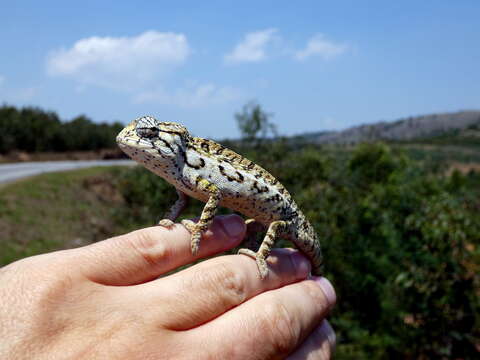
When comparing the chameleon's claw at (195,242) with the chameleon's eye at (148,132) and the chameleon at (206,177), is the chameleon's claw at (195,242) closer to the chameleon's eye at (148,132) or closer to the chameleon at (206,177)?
the chameleon at (206,177)

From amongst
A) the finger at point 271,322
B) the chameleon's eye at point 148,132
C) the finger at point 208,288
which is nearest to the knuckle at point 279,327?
the finger at point 271,322

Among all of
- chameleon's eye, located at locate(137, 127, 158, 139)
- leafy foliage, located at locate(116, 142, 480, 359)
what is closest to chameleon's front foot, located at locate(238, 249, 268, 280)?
chameleon's eye, located at locate(137, 127, 158, 139)

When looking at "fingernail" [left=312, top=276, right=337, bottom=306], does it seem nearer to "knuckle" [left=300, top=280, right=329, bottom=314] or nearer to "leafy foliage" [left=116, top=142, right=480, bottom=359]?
"knuckle" [left=300, top=280, right=329, bottom=314]

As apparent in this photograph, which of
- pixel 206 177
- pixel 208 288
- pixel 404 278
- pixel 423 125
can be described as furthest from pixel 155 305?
pixel 423 125

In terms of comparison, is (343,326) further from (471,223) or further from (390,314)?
(471,223)

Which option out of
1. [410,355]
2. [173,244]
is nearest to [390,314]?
[410,355]

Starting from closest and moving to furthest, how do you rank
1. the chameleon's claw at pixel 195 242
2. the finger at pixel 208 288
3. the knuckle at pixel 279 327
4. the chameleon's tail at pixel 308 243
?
the finger at pixel 208 288 → the knuckle at pixel 279 327 → the chameleon's claw at pixel 195 242 → the chameleon's tail at pixel 308 243
